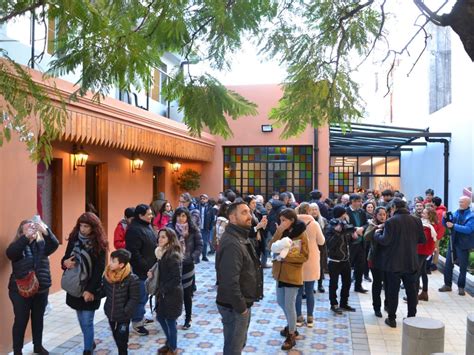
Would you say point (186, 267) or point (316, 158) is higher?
point (316, 158)

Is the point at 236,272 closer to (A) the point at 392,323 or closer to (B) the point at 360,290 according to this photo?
(A) the point at 392,323

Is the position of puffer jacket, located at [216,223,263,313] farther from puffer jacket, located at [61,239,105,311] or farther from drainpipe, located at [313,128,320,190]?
drainpipe, located at [313,128,320,190]

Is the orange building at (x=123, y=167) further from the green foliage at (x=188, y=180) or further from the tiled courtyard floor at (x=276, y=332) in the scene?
the tiled courtyard floor at (x=276, y=332)

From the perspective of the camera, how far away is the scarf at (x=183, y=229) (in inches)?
242

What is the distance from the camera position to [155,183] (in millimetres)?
13109

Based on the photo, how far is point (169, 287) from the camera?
4945 millimetres

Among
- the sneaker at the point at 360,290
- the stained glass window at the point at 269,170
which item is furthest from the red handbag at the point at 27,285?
the stained glass window at the point at 269,170

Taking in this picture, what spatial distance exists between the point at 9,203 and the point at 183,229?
224 cm

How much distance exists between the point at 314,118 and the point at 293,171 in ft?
34.1

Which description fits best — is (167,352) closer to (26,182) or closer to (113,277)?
(113,277)

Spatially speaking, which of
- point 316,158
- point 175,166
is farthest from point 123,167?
point 316,158

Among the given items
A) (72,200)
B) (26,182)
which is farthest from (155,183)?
(26,182)

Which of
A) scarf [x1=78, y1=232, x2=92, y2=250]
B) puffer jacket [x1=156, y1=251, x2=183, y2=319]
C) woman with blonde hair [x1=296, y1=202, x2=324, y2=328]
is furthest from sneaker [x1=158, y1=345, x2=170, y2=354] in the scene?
woman with blonde hair [x1=296, y1=202, x2=324, y2=328]

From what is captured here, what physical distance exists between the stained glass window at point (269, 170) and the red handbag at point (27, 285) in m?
11.0
